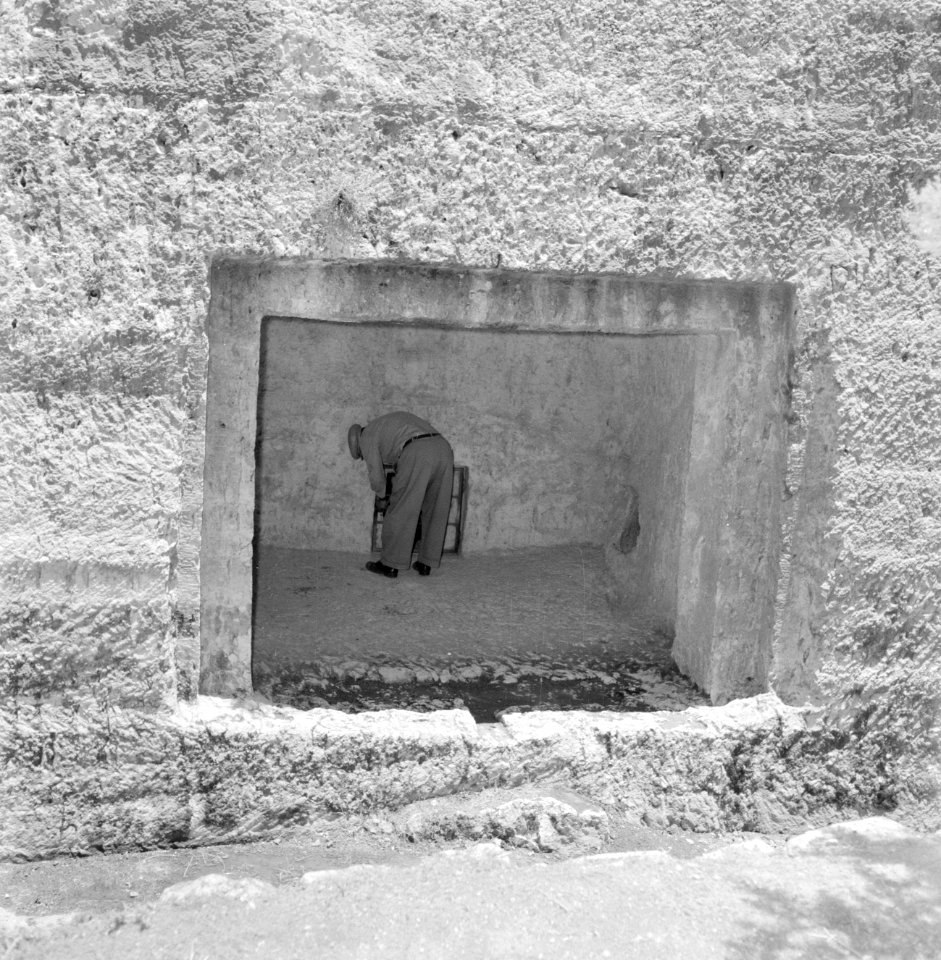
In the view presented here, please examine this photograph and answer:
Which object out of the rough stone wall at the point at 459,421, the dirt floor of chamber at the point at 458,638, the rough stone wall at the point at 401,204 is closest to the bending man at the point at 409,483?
the dirt floor of chamber at the point at 458,638

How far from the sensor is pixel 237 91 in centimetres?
265

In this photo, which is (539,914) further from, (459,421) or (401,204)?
(459,421)

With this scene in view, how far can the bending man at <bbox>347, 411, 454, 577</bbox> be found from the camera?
19.3 feet

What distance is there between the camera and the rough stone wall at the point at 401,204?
2609 mm

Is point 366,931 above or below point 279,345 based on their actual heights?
below

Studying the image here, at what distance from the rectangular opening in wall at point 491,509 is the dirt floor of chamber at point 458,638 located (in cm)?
2

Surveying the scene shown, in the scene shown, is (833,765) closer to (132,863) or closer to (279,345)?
(132,863)

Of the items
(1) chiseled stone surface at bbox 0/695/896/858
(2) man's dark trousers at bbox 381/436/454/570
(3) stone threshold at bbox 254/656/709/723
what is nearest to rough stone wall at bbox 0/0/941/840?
(1) chiseled stone surface at bbox 0/695/896/858

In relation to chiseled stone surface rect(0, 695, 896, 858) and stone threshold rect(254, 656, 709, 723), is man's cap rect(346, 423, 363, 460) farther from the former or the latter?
chiseled stone surface rect(0, 695, 896, 858)

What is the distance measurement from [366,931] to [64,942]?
72cm

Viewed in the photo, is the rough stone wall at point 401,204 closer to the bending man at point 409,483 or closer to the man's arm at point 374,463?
the bending man at point 409,483

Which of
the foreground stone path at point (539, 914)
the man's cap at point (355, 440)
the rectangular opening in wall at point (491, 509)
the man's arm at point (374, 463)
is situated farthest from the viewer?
the man's cap at point (355, 440)

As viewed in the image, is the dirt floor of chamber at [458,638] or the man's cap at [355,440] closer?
the dirt floor of chamber at [458,638]

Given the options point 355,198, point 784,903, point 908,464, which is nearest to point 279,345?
point 355,198
